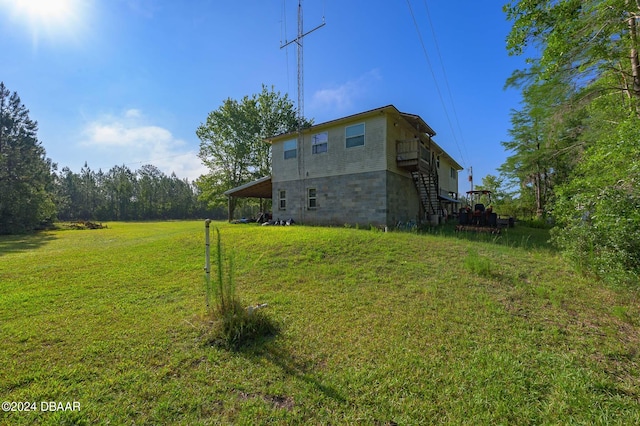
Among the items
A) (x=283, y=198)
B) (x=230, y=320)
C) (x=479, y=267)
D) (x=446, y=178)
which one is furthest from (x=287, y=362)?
(x=446, y=178)

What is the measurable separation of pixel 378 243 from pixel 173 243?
7.23 metres

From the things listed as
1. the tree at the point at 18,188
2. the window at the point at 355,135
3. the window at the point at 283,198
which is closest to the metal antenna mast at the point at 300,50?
the window at the point at 355,135

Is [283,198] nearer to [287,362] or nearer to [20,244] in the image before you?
[20,244]

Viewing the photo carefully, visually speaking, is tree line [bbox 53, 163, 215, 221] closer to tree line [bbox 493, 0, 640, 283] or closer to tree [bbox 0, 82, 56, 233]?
tree [bbox 0, 82, 56, 233]

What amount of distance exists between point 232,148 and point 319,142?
15744mm

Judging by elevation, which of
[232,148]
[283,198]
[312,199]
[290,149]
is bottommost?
[312,199]

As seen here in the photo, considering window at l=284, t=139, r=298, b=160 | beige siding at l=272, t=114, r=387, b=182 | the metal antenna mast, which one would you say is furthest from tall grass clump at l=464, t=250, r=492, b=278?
window at l=284, t=139, r=298, b=160

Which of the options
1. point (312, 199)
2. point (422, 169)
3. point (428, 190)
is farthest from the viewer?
point (428, 190)

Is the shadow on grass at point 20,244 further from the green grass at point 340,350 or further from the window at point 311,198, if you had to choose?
the window at point 311,198

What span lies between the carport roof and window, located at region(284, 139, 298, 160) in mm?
2021

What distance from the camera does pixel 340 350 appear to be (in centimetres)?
300

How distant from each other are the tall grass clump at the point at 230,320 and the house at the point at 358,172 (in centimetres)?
901

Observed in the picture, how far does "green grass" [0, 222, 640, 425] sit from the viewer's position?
2162 mm

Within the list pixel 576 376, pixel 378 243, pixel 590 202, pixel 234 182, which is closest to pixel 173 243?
pixel 378 243
